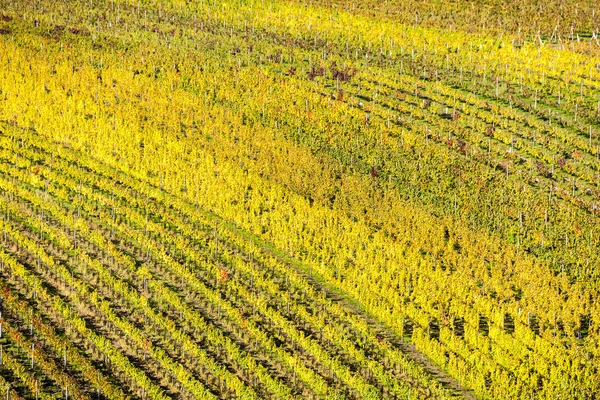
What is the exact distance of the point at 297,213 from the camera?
142 feet

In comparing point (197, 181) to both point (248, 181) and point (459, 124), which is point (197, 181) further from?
point (459, 124)

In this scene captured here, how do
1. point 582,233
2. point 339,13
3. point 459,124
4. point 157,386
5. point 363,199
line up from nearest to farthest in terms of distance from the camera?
point 157,386
point 582,233
point 363,199
point 459,124
point 339,13

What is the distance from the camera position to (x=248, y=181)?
46.2 m

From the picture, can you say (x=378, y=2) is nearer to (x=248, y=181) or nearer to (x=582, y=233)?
(x=248, y=181)

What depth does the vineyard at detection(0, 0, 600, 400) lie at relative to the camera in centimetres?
3291

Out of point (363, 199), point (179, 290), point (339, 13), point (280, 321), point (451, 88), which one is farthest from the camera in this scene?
point (339, 13)

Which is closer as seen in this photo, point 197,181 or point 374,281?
point 374,281

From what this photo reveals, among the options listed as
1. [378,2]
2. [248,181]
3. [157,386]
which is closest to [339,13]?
[378,2]

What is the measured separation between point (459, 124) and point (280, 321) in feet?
72.0

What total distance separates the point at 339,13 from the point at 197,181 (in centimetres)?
3370

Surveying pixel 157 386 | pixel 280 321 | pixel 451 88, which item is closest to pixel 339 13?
pixel 451 88

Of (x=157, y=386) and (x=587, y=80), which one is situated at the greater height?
(x=587, y=80)

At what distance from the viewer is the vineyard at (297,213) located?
108ft

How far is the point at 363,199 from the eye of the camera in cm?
4441
